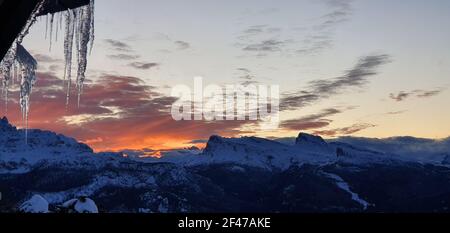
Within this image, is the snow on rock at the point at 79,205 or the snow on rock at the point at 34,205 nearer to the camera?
the snow on rock at the point at 79,205

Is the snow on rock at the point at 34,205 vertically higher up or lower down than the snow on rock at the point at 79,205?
lower down

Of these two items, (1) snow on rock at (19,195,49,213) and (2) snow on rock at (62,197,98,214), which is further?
(1) snow on rock at (19,195,49,213)

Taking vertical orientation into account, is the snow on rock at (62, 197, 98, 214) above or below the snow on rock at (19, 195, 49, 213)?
above

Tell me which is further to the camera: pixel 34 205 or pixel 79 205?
pixel 34 205

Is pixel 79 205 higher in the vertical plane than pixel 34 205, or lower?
higher
